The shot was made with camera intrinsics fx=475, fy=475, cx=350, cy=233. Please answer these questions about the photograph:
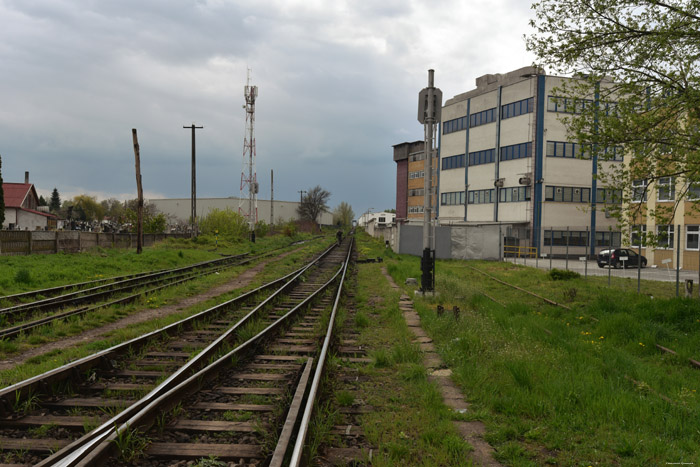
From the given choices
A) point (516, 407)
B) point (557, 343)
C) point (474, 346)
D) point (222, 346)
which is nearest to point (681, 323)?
point (557, 343)

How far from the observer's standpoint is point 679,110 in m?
11.4

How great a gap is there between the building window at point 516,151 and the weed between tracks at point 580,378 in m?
35.7

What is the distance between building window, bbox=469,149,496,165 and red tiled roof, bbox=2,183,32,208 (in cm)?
5184

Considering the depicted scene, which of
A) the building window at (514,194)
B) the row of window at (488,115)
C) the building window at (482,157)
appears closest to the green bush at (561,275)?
the building window at (514,194)

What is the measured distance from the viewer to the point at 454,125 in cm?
5447

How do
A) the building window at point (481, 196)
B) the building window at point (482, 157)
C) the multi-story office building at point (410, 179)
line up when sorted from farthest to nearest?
the multi-story office building at point (410, 179) → the building window at point (481, 196) → the building window at point (482, 157)

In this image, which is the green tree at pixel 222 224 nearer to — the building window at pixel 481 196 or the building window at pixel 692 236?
the building window at pixel 481 196

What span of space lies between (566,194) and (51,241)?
42922 mm

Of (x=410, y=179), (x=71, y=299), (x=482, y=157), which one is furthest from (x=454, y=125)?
(x=71, y=299)

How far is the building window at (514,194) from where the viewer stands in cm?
4641

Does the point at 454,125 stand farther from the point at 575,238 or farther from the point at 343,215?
the point at 343,215

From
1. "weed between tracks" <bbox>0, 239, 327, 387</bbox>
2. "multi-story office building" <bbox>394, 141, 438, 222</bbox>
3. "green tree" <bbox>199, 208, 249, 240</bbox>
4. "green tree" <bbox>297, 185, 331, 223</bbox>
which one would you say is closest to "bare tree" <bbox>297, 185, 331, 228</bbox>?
"green tree" <bbox>297, 185, 331, 223</bbox>

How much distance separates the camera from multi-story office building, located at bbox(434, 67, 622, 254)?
45469mm

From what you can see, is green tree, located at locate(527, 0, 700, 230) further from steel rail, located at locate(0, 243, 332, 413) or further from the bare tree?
the bare tree
